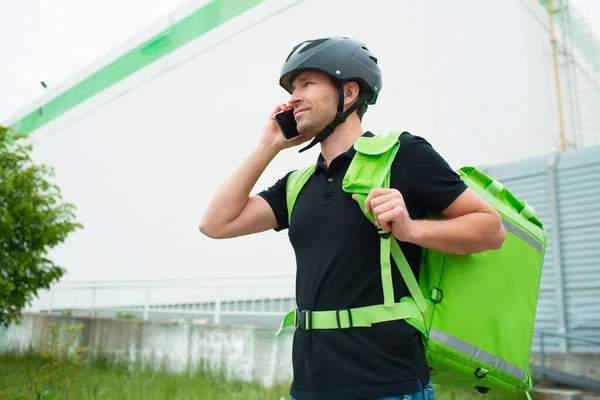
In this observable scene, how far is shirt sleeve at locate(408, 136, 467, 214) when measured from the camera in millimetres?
1719

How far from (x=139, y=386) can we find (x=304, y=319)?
516cm

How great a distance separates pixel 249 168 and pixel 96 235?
13504 millimetres

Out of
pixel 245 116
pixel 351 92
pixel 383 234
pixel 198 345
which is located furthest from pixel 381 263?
pixel 245 116

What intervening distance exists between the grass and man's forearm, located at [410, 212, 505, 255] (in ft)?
13.5

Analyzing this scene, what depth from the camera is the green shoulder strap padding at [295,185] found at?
2.04 metres

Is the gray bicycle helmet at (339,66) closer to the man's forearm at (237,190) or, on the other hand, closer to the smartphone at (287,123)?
the smartphone at (287,123)

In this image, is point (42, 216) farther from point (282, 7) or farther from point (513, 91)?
point (513, 91)

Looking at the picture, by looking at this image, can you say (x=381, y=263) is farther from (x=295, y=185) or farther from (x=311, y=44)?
(x=311, y=44)

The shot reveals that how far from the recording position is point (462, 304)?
176cm

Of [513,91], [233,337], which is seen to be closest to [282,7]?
[513,91]

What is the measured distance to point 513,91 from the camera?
800cm

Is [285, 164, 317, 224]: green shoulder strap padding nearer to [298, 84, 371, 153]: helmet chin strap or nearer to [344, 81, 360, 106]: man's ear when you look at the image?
[298, 84, 371, 153]: helmet chin strap

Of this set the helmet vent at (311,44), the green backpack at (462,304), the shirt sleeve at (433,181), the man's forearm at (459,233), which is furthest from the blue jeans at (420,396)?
the helmet vent at (311,44)

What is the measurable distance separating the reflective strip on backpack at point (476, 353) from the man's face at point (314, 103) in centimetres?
81
